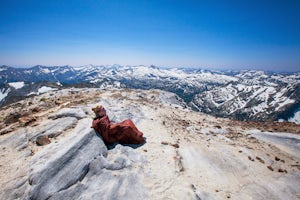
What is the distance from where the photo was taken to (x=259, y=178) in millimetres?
18750

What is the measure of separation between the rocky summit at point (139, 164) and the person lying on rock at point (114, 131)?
0.83 metres

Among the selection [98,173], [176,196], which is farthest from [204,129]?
[98,173]

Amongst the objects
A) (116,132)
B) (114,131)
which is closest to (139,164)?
(116,132)

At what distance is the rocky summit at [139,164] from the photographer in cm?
1467

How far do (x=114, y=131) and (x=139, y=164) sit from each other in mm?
4456

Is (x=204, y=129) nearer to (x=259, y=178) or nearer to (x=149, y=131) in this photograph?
(x=149, y=131)

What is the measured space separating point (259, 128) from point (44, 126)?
3112 centimetres

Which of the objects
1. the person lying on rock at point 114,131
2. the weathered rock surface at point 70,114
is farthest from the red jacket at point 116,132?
the weathered rock surface at point 70,114

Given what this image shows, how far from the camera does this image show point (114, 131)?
20.8 meters

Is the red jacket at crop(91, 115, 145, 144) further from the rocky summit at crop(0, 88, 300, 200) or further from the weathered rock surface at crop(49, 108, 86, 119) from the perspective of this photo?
the weathered rock surface at crop(49, 108, 86, 119)

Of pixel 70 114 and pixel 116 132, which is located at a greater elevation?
pixel 70 114

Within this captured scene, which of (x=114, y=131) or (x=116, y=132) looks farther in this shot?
(x=116, y=132)

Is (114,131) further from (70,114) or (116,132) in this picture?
(70,114)

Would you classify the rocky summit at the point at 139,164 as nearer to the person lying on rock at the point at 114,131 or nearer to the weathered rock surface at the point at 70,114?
the weathered rock surface at the point at 70,114
